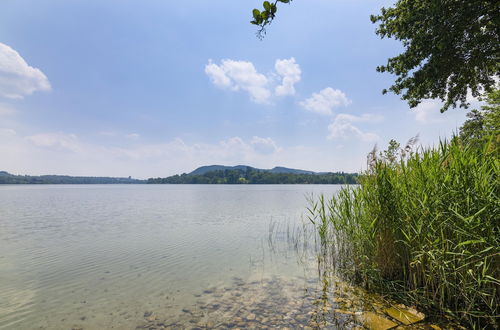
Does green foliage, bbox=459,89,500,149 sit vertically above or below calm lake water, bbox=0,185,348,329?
above

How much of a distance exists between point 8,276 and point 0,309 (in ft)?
10.5

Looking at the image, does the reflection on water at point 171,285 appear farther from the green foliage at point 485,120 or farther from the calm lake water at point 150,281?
the green foliage at point 485,120

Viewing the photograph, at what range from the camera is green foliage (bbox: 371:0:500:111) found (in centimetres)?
1010

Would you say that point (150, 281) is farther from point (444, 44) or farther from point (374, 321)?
point (444, 44)

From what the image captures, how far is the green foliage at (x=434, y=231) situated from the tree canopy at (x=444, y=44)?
644 centimetres

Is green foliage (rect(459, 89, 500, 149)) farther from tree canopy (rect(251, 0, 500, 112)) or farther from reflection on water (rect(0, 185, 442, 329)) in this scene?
reflection on water (rect(0, 185, 442, 329))

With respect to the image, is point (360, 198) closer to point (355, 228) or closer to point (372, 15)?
point (355, 228)

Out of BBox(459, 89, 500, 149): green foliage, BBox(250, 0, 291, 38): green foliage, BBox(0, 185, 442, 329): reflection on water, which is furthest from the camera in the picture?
BBox(459, 89, 500, 149): green foliage

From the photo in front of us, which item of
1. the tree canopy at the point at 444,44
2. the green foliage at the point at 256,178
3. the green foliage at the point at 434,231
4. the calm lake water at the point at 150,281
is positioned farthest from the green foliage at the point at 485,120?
the green foliage at the point at 256,178

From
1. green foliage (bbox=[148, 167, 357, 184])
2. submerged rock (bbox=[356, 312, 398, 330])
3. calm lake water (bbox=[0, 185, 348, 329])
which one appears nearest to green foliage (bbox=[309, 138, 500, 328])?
submerged rock (bbox=[356, 312, 398, 330])

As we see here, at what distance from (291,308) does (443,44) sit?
11.2 m

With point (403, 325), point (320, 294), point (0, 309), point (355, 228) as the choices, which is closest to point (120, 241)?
point (0, 309)

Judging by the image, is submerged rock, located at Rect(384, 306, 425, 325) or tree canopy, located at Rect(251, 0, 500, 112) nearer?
submerged rock, located at Rect(384, 306, 425, 325)

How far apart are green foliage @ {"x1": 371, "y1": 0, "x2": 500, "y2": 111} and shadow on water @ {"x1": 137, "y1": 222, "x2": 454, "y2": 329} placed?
394 inches
